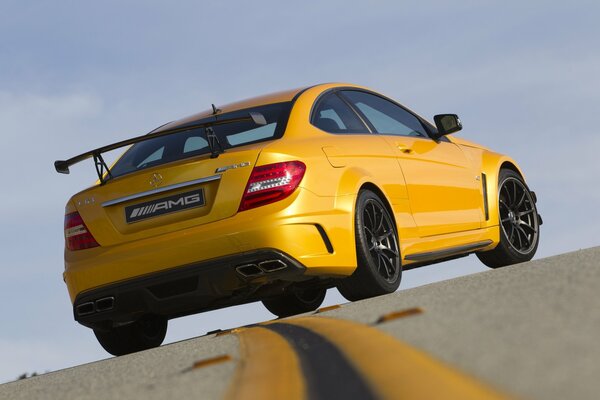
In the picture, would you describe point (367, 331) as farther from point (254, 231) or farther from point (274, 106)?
point (274, 106)

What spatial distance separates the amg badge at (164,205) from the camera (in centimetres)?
680

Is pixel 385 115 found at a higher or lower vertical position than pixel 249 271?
higher

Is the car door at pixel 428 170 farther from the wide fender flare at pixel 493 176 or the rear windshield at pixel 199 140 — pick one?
the rear windshield at pixel 199 140

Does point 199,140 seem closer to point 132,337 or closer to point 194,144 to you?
point 194,144

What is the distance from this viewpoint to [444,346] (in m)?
3.68

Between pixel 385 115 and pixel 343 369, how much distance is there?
542 centimetres

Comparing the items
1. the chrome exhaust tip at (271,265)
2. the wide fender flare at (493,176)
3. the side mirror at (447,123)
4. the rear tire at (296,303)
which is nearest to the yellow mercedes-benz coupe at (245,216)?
the chrome exhaust tip at (271,265)

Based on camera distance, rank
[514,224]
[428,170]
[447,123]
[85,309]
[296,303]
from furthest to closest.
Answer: [296,303], [514,224], [447,123], [428,170], [85,309]

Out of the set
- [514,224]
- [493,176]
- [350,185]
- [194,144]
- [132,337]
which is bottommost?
[514,224]

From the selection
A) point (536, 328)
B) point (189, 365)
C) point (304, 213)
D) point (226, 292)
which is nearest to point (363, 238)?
point (304, 213)

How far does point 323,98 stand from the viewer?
790 centimetres

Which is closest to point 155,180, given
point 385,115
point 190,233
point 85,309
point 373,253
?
point 190,233

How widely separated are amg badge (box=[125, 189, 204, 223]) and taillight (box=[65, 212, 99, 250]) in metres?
0.37

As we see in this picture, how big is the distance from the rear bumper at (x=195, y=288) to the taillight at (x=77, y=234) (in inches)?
13.7
